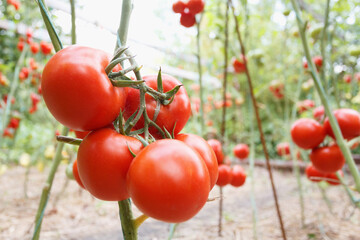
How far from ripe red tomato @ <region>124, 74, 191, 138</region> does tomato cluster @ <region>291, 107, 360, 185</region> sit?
2.04 ft

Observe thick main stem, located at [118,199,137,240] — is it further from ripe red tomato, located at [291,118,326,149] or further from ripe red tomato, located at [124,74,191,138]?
ripe red tomato, located at [291,118,326,149]

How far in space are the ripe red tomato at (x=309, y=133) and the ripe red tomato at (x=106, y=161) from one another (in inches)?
→ 27.2

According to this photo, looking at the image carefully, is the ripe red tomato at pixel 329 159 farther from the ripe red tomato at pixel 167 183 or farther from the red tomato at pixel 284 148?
the red tomato at pixel 284 148

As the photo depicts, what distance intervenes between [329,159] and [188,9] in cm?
66

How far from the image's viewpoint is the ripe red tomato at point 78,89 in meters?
0.29

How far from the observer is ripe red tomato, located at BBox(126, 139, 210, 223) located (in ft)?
0.88

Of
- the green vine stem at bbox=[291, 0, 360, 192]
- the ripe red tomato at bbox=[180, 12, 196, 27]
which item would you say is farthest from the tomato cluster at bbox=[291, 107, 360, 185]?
the ripe red tomato at bbox=[180, 12, 196, 27]

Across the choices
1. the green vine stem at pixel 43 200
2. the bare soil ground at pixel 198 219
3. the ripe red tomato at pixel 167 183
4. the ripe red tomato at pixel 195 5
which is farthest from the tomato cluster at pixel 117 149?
the bare soil ground at pixel 198 219

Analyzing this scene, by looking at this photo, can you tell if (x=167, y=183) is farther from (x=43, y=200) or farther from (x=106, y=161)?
(x=43, y=200)

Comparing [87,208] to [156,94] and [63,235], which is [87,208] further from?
[156,94]

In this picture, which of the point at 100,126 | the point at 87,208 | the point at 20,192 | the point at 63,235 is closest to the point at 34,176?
the point at 20,192

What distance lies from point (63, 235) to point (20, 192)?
1.04 meters

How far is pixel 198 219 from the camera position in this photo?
1544mm

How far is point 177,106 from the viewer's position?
340 mm
